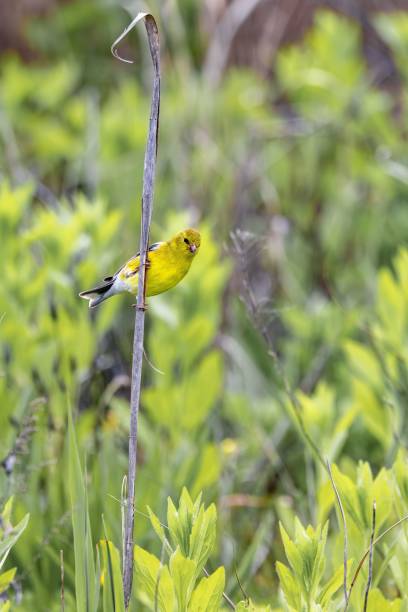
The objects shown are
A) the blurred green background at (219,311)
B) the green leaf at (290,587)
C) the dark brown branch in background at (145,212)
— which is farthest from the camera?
the blurred green background at (219,311)

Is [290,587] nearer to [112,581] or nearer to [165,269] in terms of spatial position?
[112,581]

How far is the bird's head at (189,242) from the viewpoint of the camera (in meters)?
0.88

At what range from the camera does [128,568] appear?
0.91 m

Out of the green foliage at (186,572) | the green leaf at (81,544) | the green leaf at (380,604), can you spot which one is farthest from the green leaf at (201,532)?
the green leaf at (380,604)

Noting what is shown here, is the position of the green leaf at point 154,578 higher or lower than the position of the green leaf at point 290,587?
higher

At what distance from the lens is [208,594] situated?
0.90m

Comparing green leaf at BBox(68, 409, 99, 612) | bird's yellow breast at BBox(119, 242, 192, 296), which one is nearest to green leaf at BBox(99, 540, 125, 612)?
green leaf at BBox(68, 409, 99, 612)

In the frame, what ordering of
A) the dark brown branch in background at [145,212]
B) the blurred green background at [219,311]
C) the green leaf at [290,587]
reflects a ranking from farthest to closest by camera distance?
the blurred green background at [219,311] < the green leaf at [290,587] < the dark brown branch in background at [145,212]

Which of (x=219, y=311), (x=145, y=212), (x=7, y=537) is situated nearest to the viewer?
(x=145, y=212)

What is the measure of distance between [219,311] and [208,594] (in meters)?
1.37

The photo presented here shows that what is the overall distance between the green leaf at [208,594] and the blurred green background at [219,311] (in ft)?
0.28

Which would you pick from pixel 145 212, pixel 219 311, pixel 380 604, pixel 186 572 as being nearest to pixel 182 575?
pixel 186 572

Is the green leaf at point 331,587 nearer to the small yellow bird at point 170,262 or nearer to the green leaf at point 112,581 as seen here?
the green leaf at point 112,581

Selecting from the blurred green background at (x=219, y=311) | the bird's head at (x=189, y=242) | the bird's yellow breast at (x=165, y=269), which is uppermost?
the bird's head at (x=189, y=242)
